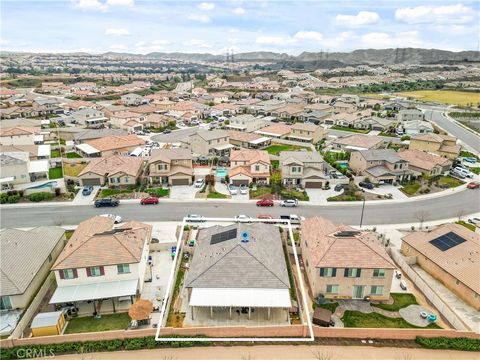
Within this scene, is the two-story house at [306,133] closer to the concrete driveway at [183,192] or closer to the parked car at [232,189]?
the parked car at [232,189]

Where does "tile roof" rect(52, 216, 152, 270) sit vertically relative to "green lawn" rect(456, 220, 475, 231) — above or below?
above

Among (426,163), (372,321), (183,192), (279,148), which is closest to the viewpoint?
(372,321)

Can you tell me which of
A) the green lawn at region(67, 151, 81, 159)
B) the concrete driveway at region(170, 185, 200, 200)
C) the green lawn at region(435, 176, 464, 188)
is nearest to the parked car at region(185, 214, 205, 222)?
the concrete driveway at region(170, 185, 200, 200)

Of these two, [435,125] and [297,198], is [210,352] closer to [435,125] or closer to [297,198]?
[297,198]

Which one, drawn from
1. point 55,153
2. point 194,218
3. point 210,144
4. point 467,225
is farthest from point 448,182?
point 55,153

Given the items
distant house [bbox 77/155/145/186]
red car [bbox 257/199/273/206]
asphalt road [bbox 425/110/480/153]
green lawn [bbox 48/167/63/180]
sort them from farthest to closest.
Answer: asphalt road [bbox 425/110/480/153] < green lawn [bbox 48/167/63/180] < distant house [bbox 77/155/145/186] < red car [bbox 257/199/273/206]

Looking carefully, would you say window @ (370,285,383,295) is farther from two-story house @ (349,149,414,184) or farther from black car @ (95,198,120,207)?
black car @ (95,198,120,207)

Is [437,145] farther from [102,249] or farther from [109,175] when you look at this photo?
[102,249]

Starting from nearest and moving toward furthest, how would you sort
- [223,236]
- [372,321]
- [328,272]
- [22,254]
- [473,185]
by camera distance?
[372,321] → [328,272] → [22,254] → [223,236] → [473,185]
